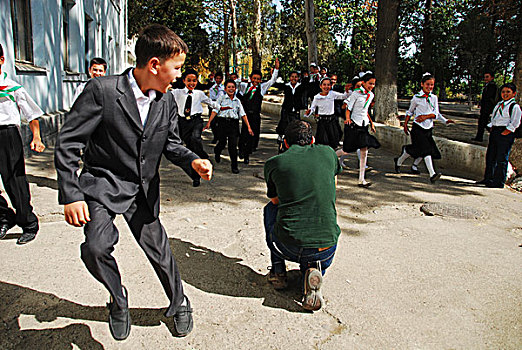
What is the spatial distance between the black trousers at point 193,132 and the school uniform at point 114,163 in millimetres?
5062

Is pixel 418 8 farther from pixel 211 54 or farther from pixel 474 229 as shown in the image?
pixel 474 229

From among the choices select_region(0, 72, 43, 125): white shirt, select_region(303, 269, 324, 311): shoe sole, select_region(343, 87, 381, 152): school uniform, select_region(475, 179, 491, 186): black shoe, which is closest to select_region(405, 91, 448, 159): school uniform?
select_region(475, 179, 491, 186): black shoe

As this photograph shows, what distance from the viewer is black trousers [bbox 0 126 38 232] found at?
4395 mm

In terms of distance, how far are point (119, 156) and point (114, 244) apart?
51 centimetres

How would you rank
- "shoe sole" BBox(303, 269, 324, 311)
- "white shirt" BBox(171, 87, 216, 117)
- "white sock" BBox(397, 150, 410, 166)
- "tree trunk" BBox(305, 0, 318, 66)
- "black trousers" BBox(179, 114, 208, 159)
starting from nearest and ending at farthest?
"shoe sole" BBox(303, 269, 324, 311)
"black trousers" BBox(179, 114, 208, 159)
"white shirt" BBox(171, 87, 216, 117)
"white sock" BBox(397, 150, 410, 166)
"tree trunk" BBox(305, 0, 318, 66)

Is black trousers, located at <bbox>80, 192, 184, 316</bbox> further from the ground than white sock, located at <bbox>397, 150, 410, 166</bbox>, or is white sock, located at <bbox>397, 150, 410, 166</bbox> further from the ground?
black trousers, located at <bbox>80, 192, 184, 316</bbox>

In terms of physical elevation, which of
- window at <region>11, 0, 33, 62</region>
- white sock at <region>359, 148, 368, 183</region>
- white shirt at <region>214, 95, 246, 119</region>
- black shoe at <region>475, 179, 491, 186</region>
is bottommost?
black shoe at <region>475, 179, 491, 186</region>

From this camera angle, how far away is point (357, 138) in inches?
313

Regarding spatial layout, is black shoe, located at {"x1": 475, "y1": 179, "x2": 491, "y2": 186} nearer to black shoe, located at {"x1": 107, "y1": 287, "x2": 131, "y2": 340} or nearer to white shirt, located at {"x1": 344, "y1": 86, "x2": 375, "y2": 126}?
white shirt, located at {"x1": 344, "y1": 86, "x2": 375, "y2": 126}

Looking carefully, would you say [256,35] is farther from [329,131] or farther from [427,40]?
[329,131]

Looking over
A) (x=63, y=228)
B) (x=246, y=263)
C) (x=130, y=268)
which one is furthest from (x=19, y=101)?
(x=246, y=263)

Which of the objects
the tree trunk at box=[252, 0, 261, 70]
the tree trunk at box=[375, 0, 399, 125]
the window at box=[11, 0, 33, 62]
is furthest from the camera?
the tree trunk at box=[252, 0, 261, 70]

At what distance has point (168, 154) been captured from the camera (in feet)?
9.89

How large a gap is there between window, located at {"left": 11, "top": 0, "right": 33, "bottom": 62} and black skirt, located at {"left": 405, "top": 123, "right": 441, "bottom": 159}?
309 inches
